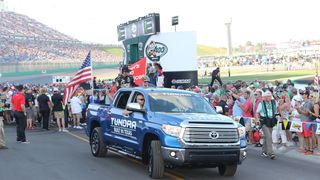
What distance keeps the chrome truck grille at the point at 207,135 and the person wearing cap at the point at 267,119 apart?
3453 millimetres

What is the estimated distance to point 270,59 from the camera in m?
66.5

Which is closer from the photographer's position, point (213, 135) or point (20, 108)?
point (213, 135)

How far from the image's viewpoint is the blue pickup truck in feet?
29.3

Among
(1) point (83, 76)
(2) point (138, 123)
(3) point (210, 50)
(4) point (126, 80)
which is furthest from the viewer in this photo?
(3) point (210, 50)

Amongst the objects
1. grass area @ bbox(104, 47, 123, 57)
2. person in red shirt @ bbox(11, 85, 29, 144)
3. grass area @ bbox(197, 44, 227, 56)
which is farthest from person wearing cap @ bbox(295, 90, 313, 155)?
grass area @ bbox(197, 44, 227, 56)

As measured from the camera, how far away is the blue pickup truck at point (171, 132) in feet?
29.3

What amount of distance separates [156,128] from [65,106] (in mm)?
13872

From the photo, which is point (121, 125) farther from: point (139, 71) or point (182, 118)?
point (139, 71)

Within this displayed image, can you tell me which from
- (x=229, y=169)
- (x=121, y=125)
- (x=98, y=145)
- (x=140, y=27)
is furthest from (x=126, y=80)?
(x=140, y=27)

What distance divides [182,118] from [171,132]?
0.36 meters

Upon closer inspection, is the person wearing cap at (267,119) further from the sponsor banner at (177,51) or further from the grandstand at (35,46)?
the grandstand at (35,46)

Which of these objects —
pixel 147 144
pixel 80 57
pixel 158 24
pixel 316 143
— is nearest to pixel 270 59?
pixel 80 57

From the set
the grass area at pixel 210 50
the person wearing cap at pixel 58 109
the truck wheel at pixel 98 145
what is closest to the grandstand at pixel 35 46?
the person wearing cap at pixel 58 109

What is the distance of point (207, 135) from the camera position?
9008 mm
